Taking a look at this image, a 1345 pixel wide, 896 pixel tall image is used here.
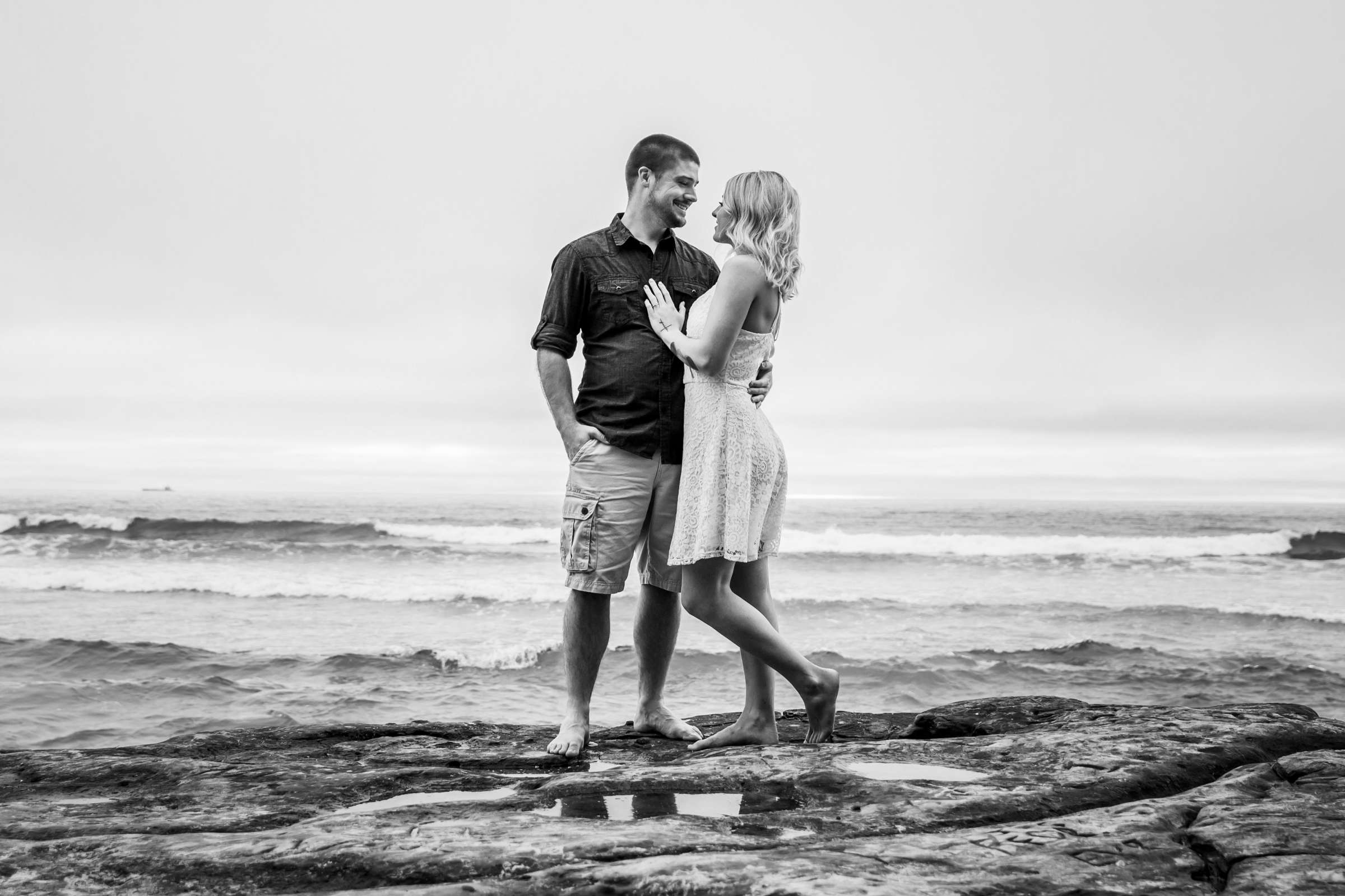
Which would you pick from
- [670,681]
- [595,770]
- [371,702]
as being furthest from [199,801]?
[670,681]

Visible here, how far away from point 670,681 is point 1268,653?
272 inches

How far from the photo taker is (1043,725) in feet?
12.5

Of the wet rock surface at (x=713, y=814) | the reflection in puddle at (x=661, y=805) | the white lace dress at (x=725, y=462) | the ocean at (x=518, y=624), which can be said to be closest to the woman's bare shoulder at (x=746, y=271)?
the white lace dress at (x=725, y=462)

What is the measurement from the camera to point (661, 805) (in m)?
2.74

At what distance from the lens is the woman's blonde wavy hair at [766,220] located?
352cm

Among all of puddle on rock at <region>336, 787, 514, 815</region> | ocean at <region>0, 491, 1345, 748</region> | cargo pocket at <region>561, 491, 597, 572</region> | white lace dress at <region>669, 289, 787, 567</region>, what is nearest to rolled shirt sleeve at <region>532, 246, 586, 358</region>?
white lace dress at <region>669, 289, 787, 567</region>

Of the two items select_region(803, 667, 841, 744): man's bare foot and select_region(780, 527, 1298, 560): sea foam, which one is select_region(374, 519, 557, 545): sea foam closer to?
select_region(780, 527, 1298, 560): sea foam

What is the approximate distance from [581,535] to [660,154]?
1530mm

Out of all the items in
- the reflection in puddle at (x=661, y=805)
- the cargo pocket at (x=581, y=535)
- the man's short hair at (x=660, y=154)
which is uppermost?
the man's short hair at (x=660, y=154)

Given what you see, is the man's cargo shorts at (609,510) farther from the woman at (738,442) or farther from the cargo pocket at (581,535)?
the woman at (738,442)

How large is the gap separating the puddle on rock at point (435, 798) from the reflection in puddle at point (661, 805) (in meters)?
0.25

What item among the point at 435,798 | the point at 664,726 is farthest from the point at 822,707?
the point at 435,798

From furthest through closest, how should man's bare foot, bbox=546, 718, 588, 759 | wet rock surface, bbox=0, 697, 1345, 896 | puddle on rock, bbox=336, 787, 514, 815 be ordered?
man's bare foot, bbox=546, 718, 588, 759
puddle on rock, bbox=336, 787, 514, 815
wet rock surface, bbox=0, 697, 1345, 896

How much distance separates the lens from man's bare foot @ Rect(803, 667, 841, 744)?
12.1 ft
